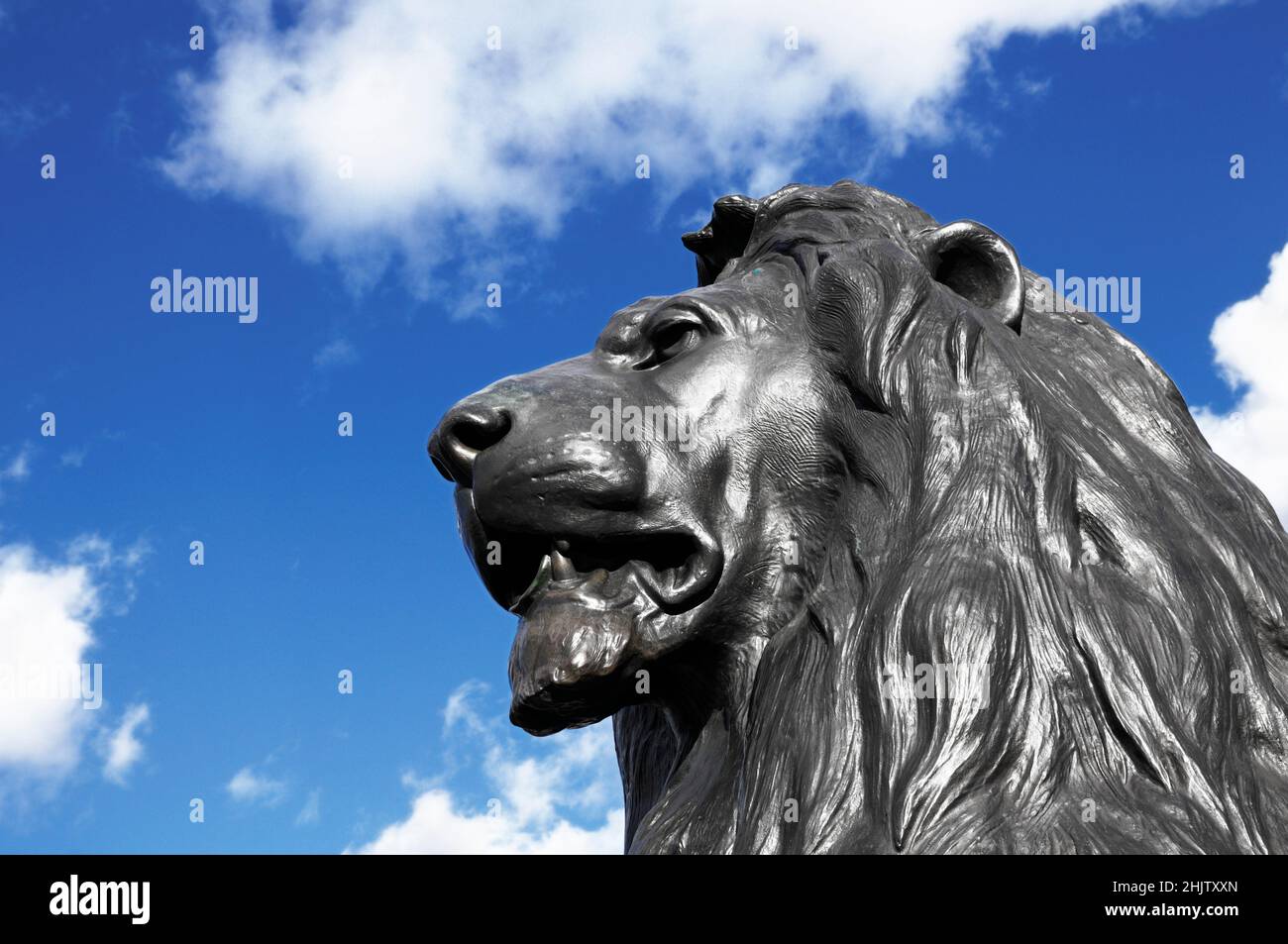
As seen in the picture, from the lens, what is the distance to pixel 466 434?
4465 mm

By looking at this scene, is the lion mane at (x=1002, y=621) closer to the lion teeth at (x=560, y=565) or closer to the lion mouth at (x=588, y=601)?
the lion mouth at (x=588, y=601)

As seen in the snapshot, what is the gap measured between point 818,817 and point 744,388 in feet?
4.01

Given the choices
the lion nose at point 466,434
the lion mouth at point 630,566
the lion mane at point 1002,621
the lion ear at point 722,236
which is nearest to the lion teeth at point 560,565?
the lion mouth at point 630,566

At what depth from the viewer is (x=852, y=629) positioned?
4211 millimetres

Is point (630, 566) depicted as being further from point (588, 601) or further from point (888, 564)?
point (888, 564)

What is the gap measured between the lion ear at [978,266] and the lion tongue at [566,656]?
1431 millimetres

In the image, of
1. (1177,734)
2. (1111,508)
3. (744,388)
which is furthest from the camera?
(744,388)

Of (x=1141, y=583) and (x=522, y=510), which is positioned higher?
(x=522, y=510)

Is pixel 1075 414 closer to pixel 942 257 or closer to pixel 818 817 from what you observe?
pixel 942 257

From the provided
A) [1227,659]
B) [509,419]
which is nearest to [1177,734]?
[1227,659]

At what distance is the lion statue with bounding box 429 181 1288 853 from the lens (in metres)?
3.89

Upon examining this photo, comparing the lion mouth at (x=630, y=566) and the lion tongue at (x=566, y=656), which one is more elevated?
the lion mouth at (x=630, y=566)

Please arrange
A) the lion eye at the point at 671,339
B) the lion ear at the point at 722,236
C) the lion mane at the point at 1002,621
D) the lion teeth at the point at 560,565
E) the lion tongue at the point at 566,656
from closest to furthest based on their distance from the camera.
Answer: the lion mane at the point at 1002,621
the lion tongue at the point at 566,656
the lion teeth at the point at 560,565
the lion eye at the point at 671,339
the lion ear at the point at 722,236

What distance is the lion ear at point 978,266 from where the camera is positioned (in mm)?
4727
